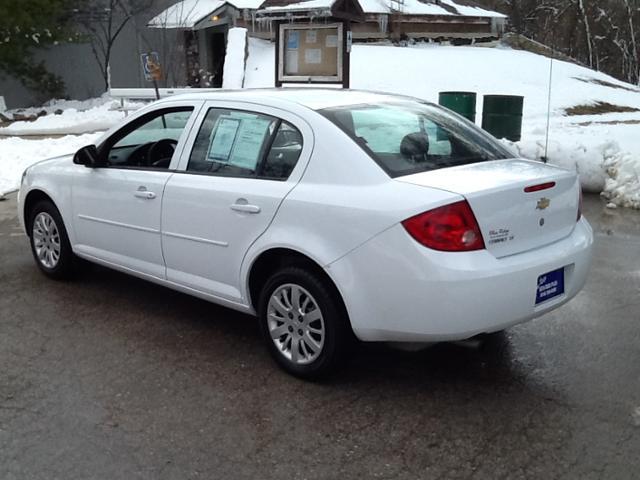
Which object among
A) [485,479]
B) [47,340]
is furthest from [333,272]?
[47,340]

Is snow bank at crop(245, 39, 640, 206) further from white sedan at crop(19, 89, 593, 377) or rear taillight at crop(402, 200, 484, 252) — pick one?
rear taillight at crop(402, 200, 484, 252)

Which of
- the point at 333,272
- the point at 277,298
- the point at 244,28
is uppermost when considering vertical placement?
the point at 244,28

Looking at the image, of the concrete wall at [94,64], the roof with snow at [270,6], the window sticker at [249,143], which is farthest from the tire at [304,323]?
the concrete wall at [94,64]

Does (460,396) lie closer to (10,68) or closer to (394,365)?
(394,365)

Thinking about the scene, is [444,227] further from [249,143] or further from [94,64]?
[94,64]

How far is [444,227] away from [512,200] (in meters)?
0.45

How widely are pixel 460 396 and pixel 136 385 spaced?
71.1 inches

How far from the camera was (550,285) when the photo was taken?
3.67m

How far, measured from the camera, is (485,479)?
300 cm

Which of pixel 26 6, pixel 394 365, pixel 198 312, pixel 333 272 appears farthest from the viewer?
pixel 26 6

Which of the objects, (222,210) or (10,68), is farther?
(10,68)

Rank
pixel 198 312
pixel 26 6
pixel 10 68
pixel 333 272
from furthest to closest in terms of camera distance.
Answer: pixel 10 68 < pixel 26 6 < pixel 198 312 < pixel 333 272

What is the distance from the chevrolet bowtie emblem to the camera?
3.67m

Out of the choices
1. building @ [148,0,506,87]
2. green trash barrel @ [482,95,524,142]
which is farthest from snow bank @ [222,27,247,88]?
green trash barrel @ [482,95,524,142]
